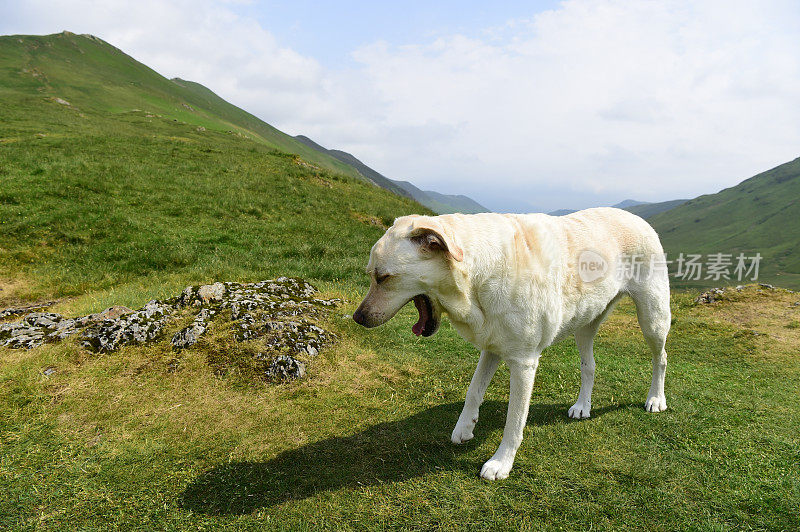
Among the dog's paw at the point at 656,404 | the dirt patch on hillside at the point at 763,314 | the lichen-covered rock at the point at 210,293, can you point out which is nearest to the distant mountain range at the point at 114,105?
the lichen-covered rock at the point at 210,293

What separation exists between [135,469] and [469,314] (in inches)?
166

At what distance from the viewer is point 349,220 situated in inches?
826

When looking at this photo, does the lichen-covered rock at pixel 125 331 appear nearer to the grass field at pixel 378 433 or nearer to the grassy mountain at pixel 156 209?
the grass field at pixel 378 433

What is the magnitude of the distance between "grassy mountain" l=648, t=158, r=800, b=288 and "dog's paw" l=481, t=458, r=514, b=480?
140 metres

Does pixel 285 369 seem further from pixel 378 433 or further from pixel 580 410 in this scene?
pixel 580 410

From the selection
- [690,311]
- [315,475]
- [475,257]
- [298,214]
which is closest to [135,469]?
[315,475]

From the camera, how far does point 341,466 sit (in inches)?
190

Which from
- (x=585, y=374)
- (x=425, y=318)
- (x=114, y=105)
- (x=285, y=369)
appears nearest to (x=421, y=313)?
(x=425, y=318)

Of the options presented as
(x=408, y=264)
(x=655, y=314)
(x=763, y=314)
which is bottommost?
(x=763, y=314)

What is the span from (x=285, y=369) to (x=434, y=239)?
4205mm

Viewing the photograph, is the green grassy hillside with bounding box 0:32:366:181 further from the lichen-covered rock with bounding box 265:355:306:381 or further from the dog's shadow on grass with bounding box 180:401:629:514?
the dog's shadow on grass with bounding box 180:401:629:514

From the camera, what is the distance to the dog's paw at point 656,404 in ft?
20.1

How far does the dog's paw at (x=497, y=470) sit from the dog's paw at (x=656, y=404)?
2921 millimetres

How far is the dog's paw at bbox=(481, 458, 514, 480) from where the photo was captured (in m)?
4.57
